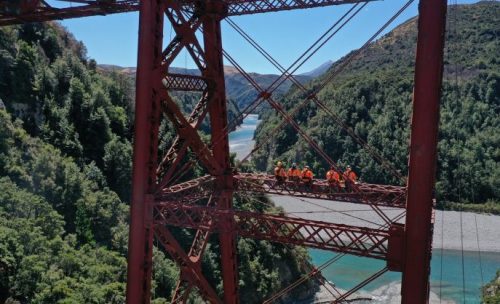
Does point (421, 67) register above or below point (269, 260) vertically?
above

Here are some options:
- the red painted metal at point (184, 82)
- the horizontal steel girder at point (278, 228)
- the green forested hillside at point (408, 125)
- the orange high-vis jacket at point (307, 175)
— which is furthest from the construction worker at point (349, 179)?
the green forested hillside at point (408, 125)

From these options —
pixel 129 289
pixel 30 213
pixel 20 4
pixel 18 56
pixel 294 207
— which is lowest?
pixel 294 207

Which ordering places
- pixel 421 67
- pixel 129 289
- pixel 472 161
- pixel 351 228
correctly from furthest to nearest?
pixel 472 161, pixel 129 289, pixel 351 228, pixel 421 67

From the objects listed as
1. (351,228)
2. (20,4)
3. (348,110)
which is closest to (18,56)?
(20,4)

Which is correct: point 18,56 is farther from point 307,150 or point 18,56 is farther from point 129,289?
point 307,150

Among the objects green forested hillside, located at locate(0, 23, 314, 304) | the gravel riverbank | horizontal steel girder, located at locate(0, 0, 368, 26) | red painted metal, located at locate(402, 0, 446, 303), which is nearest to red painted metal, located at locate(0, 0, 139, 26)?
horizontal steel girder, located at locate(0, 0, 368, 26)

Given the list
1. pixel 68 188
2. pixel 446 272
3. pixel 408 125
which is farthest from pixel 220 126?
pixel 408 125

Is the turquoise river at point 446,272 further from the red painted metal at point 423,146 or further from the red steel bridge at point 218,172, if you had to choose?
the red painted metal at point 423,146
